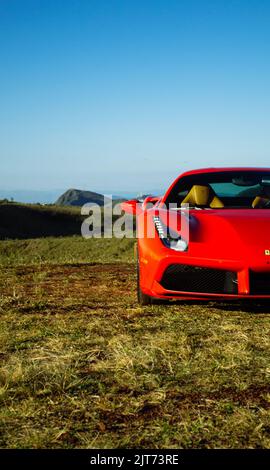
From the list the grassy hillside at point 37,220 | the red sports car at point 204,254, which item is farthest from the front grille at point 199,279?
the grassy hillside at point 37,220

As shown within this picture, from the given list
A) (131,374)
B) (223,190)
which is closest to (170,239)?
(131,374)

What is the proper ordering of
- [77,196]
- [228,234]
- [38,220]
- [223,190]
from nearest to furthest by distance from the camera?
[228,234] < [223,190] < [38,220] < [77,196]

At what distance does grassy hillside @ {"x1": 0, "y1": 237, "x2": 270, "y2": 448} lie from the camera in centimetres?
243

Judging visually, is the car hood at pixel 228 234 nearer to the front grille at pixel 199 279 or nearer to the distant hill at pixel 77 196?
the front grille at pixel 199 279

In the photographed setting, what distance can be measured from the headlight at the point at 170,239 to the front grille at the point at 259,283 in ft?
1.97

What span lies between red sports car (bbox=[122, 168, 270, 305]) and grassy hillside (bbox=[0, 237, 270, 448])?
0.25m

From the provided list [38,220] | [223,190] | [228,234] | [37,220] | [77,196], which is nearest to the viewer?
[228,234]

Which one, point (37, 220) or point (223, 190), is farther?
point (37, 220)

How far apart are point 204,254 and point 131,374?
5.70 feet

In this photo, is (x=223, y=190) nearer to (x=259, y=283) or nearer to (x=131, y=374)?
(x=259, y=283)

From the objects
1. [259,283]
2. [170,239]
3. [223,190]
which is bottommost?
[259,283]

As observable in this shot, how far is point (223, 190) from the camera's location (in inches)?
272
